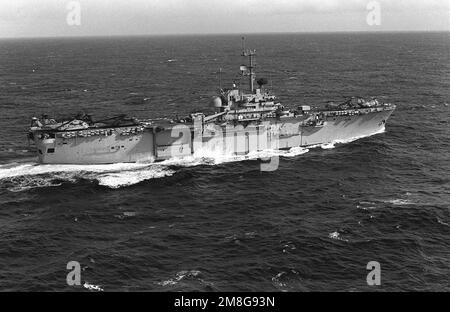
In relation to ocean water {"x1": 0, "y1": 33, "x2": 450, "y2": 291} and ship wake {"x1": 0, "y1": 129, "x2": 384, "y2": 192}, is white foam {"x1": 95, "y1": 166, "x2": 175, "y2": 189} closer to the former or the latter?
ship wake {"x1": 0, "y1": 129, "x2": 384, "y2": 192}

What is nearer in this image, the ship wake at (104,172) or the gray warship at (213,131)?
the ship wake at (104,172)

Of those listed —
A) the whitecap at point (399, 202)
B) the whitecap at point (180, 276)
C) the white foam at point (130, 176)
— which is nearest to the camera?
the whitecap at point (180, 276)

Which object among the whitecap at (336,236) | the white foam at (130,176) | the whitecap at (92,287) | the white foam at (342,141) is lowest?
the whitecap at (92,287)

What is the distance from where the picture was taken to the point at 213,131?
63.5 meters

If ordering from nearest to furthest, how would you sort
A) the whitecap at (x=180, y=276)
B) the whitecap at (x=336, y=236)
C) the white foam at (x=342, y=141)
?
the whitecap at (x=180, y=276)
the whitecap at (x=336, y=236)
the white foam at (x=342, y=141)

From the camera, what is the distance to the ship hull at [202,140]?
58.9m

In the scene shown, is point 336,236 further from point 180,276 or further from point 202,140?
point 202,140

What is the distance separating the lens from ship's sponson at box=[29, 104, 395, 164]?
58500mm

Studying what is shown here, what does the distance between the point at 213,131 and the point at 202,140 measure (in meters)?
1.80

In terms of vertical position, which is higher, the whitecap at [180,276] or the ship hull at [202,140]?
the ship hull at [202,140]

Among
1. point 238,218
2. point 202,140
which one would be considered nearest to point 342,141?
point 202,140

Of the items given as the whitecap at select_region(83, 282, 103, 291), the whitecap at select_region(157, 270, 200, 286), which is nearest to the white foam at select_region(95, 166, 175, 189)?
the whitecap at select_region(83, 282, 103, 291)

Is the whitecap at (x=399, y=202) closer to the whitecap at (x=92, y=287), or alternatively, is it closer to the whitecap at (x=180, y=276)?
the whitecap at (x=180, y=276)

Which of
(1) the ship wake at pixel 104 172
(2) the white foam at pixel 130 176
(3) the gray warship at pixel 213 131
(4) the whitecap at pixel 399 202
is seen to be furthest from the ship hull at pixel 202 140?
(4) the whitecap at pixel 399 202
